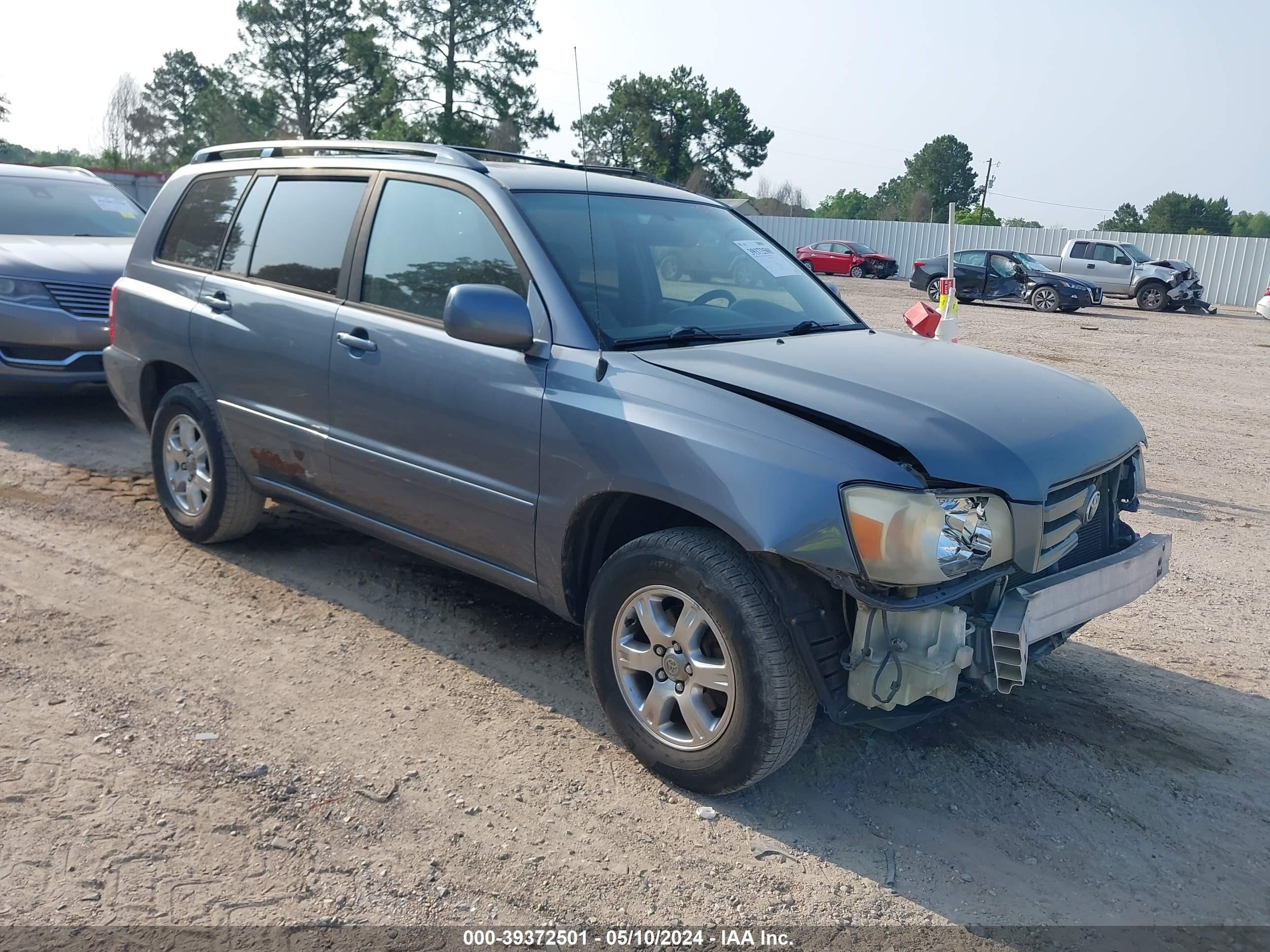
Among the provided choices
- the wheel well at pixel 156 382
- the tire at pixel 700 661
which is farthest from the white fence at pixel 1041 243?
the tire at pixel 700 661

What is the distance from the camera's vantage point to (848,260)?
123ft

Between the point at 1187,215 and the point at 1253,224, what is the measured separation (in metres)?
33.1

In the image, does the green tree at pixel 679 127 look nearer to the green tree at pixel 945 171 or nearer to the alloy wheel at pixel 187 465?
the green tree at pixel 945 171

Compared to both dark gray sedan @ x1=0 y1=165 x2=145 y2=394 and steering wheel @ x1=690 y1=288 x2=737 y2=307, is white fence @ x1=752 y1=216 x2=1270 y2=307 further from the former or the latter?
steering wheel @ x1=690 y1=288 x2=737 y2=307

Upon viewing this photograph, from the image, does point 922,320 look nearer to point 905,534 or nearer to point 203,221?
point 905,534

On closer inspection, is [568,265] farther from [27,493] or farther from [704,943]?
[27,493]

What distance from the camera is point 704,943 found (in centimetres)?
275

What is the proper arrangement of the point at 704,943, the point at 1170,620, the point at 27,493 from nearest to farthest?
1. the point at 704,943
2. the point at 1170,620
3. the point at 27,493

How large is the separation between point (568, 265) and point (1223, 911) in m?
2.87

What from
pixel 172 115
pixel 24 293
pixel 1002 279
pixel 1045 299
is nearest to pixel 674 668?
pixel 24 293

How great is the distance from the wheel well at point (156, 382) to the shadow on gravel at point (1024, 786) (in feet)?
5.27

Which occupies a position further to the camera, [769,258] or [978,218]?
[978,218]

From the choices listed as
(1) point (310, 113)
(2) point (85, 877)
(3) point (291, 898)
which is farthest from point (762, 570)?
(1) point (310, 113)

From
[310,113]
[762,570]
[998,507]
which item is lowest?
[762,570]
